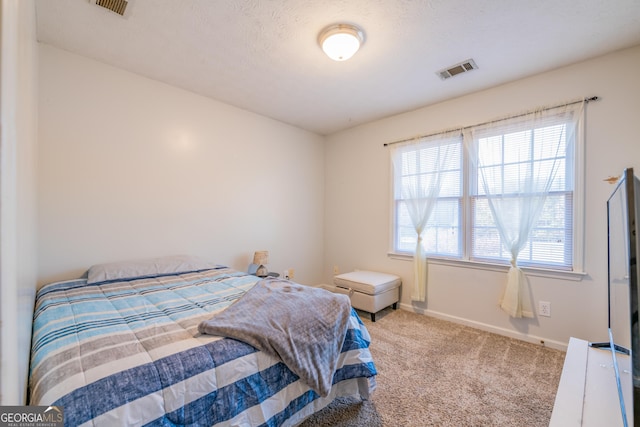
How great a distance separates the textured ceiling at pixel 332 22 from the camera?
1.72 meters

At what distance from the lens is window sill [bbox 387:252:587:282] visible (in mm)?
2283

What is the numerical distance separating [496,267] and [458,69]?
199 cm

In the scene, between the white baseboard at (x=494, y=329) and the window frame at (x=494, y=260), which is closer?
the window frame at (x=494, y=260)

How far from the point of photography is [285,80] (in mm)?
2633

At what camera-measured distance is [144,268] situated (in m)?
2.31

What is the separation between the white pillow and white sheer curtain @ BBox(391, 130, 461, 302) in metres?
2.39

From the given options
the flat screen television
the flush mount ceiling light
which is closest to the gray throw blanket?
the flat screen television

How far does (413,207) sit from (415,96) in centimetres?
129

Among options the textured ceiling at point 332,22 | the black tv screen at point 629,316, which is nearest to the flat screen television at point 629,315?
the black tv screen at point 629,316

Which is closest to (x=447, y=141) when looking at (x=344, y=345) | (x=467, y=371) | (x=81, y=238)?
(x=467, y=371)

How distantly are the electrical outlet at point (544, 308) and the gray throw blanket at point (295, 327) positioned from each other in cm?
206

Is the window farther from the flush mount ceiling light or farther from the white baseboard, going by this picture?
the flush mount ceiling light

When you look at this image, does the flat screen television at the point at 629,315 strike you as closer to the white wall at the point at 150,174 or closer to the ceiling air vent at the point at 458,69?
the ceiling air vent at the point at 458,69

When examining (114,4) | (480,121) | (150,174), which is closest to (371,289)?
(480,121)
